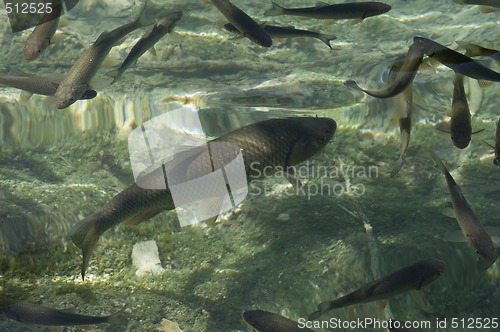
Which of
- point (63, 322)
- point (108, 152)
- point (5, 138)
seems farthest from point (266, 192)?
point (5, 138)

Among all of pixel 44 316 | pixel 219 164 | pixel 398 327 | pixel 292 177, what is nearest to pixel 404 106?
pixel 292 177

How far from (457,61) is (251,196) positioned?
7.39 feet

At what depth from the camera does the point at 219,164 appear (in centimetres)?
331

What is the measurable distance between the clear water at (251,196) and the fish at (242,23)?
4.02 feet

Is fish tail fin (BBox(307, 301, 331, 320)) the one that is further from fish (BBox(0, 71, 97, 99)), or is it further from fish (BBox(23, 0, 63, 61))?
fish (BBox(23, 0, 63, 61))

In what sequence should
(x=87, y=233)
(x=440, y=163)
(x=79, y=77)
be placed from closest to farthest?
(x=87, y=233), (x=440, y=163), (x=79, y=77)

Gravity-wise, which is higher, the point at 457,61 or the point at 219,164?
the point at 457,61

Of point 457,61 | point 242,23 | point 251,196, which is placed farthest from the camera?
point 251,196

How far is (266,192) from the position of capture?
4758 millimetres

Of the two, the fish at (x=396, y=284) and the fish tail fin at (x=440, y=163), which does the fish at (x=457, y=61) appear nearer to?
the fish tail fin at (x=440, y=163)

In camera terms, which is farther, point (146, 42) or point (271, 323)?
point (146, 42)

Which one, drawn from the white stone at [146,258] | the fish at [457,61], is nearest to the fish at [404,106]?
the fish at [457,61]

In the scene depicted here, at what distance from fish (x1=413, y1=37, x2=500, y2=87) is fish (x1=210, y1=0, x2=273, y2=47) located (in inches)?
58.6

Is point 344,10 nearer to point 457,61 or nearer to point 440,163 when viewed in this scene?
point 457,61
